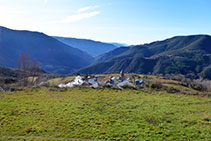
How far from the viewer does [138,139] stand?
1027 cm

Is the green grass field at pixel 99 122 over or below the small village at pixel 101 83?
below

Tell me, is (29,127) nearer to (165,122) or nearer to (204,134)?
(165,122)

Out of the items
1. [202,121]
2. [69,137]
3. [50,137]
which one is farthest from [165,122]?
[50,137]

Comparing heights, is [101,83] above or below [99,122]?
above

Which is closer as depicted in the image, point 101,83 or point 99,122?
point 99,122

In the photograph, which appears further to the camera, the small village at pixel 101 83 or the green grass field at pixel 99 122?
the small village at pixel 101 83

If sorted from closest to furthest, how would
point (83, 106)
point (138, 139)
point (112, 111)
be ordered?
point (138, 139), point (112, 111), point (83, 106)

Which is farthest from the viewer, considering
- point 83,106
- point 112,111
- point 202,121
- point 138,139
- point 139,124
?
point 83,106

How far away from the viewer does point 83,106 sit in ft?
58.7

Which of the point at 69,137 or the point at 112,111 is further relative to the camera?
the point at 112,111

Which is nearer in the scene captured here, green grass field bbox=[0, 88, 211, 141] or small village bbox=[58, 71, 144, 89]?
green grass field bbox=[0, 88, 211, 141]

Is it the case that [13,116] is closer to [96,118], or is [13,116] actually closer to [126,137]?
[96,118]

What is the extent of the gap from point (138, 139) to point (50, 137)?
5.63 m

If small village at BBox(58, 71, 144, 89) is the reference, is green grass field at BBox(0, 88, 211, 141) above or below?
below
